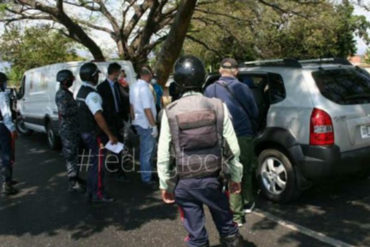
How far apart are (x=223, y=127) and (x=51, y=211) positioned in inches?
126

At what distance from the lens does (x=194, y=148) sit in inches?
107

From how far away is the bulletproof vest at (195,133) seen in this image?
2664 millimetres

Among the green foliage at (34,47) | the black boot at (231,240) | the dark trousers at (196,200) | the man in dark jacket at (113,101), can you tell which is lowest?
A: the black boot at (231,240)

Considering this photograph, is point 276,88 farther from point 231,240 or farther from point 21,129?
point 21,129

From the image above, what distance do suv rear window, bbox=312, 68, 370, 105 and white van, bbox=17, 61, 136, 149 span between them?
15.9 ft

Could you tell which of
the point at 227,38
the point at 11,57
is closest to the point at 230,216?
the point at 227,38

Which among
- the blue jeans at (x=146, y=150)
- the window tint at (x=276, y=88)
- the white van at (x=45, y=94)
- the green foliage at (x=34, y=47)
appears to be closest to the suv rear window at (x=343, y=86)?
the window tint at (x=276, y=88)

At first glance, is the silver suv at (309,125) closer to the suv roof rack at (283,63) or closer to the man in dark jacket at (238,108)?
the suv roof rack at (283,63)

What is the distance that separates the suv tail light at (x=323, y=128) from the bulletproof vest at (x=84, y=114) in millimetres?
2690

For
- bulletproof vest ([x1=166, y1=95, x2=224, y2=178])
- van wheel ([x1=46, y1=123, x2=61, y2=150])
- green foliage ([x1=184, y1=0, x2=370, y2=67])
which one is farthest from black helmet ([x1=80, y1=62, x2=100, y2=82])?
green foliage ([x1=184, y1=0, x2=370, y2=67])

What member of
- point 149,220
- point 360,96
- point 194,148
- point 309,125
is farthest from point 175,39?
point 194,148

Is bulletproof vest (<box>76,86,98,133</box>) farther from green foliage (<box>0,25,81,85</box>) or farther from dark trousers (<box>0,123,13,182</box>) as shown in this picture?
green foliage (<box>0,25,81,85</box>)

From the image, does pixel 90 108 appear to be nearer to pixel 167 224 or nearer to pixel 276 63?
pixel 167 224

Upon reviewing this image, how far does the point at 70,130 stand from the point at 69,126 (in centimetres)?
7
